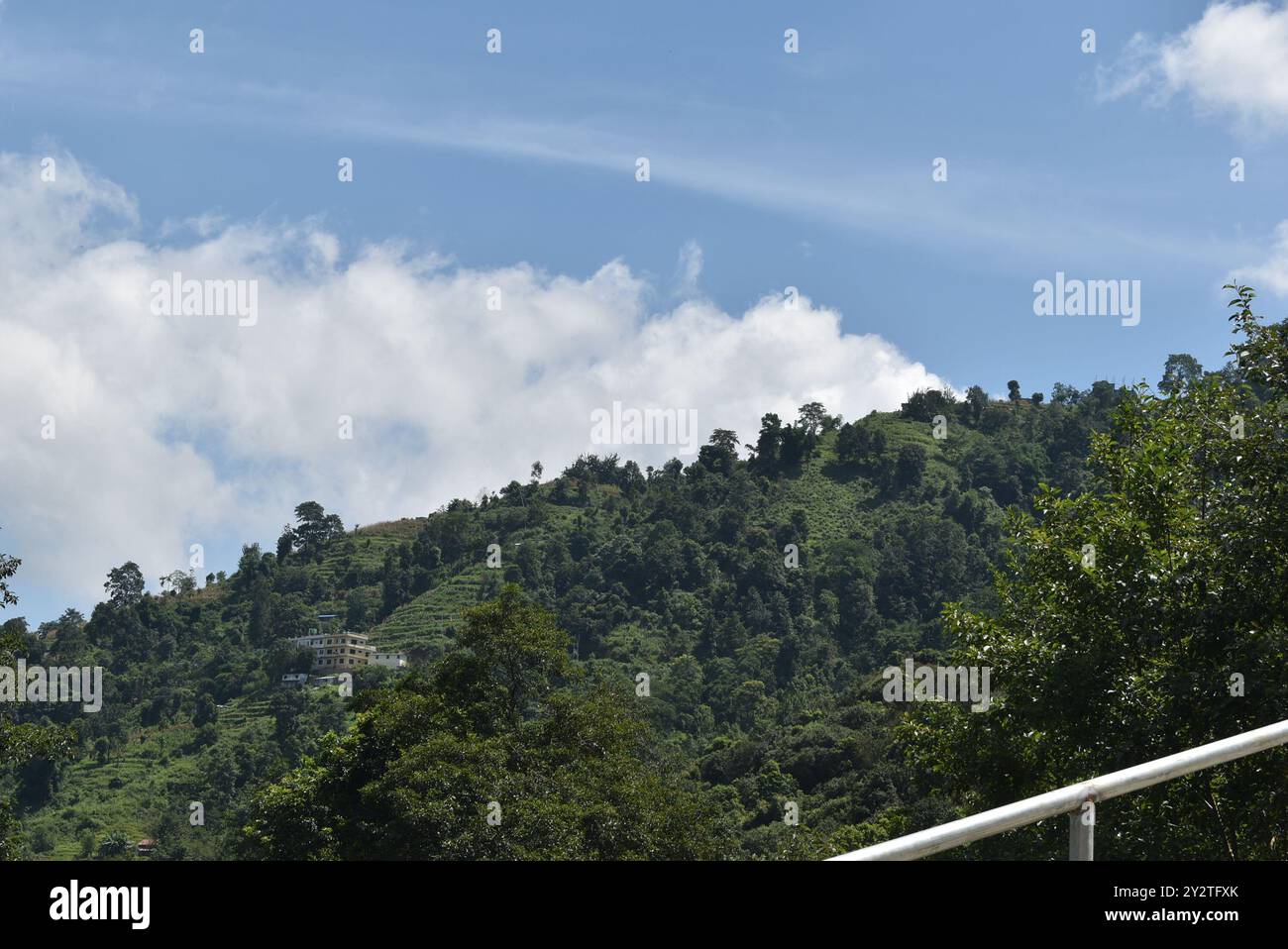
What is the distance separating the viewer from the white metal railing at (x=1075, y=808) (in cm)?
182

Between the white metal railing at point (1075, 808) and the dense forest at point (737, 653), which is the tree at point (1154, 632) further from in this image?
the white metal railing at point (1075, 808)

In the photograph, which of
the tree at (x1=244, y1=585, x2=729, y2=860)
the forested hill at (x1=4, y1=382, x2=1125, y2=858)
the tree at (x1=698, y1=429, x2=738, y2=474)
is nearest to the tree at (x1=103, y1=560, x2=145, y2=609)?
the forested hill at (x1=4, y1=382, x2=1125, y2=858)

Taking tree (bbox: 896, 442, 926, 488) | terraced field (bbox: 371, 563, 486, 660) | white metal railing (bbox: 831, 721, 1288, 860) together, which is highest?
tree (bbox: 896, 442, 926, 488)

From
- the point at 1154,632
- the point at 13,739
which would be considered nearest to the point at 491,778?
the point at 13,739

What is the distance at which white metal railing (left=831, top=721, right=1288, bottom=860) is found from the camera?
1820 millimetres

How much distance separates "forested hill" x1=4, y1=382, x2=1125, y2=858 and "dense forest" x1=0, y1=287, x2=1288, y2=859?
12.4 inches

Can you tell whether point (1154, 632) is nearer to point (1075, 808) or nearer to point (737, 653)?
point (1075, 808)

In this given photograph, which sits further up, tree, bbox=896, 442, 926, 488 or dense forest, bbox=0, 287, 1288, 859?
tree, bbox=896, 442, 926, 488

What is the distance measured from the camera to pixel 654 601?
316 feet

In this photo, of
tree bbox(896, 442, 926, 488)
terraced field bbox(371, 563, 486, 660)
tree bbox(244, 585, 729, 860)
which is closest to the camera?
tree bbox(244, 585, 729, 860)

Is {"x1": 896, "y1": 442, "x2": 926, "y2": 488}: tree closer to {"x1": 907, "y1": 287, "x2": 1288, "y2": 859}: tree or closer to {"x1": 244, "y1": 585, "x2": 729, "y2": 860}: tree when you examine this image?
{"x1": 244, "y1": 585, "x2": 729, "y2": 860}: tree

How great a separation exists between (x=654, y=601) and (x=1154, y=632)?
85540 millimetres

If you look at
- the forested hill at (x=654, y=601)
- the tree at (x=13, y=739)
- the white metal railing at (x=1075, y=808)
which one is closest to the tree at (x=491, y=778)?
the tree at (x=13, y=739)
